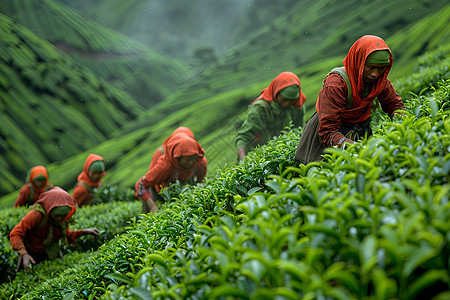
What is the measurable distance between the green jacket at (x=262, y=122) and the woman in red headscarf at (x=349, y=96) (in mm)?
2012

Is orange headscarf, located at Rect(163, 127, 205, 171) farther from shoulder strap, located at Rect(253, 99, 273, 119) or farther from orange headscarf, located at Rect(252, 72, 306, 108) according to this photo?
orange headscarf, located at Rect(252, 72, 306, 108)

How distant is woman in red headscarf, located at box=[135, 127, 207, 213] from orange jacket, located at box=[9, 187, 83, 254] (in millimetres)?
912

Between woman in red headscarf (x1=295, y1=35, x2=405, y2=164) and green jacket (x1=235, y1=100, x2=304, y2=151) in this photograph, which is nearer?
woman in red headscarf (x1=295, y1=35, x2=405, y2=164)

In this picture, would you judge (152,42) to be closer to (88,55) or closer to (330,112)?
(88,55)

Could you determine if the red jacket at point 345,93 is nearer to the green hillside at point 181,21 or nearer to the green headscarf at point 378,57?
the green headscarf at point 378,57

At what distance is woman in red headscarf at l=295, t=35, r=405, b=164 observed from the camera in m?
2.04

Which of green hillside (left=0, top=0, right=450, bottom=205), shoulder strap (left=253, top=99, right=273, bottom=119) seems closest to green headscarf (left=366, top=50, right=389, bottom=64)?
shoulder strap (left=253, top=99, right=273, bottom=119)

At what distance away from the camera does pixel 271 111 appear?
4.37 metres

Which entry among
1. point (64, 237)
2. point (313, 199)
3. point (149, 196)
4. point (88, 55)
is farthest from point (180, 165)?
point (88, 55)

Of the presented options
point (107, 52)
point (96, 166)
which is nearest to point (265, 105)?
point (96, 166)

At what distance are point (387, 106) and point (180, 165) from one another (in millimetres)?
2584

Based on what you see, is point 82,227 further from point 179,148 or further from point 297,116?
point 297,116

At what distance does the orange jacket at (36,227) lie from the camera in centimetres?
366

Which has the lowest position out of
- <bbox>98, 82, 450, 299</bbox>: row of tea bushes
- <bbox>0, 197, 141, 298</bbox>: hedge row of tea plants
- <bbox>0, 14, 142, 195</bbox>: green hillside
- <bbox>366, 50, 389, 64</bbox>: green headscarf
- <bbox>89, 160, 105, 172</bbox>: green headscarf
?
<bbox>0, 197, 141, 298</bbox>: hedge row of tea plants
